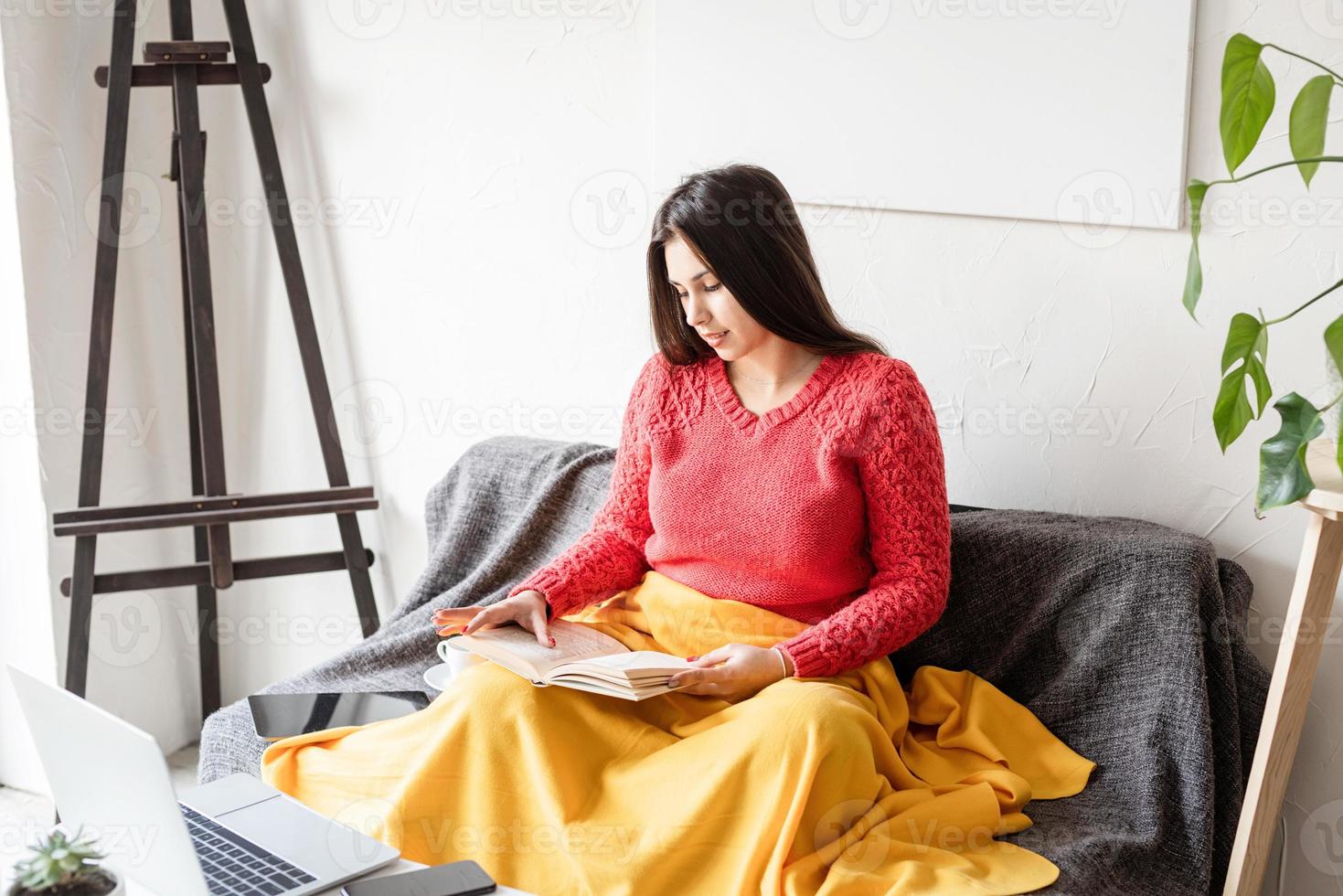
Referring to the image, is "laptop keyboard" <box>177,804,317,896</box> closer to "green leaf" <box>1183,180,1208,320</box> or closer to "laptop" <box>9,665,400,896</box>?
"laptop" <box>9,665,400,896</box>

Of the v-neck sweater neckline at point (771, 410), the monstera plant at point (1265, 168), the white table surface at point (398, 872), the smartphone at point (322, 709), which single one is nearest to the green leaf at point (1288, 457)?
the monstera plant at point (1265, 168)

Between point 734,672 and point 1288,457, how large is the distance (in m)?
0.67

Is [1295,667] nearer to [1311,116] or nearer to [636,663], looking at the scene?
[1311,116]

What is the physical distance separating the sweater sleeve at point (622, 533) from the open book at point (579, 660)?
0.29 ft

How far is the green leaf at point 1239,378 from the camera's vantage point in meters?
1.25

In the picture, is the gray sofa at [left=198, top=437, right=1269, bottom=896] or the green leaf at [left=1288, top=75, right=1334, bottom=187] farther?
the gray sofa at [left=198, top=437, right=1269, bottom=896]

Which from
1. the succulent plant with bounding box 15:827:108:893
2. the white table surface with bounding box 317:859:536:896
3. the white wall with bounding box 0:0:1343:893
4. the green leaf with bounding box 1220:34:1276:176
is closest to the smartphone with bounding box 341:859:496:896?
the white table surface with bounding box 317:859:536:896

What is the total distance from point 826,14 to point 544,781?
48.0 inches

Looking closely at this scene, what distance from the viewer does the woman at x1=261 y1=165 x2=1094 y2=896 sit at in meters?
1.40

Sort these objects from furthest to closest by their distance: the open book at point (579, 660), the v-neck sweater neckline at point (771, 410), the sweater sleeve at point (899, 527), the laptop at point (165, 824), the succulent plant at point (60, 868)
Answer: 1. the v-neck sweater neckline at point (771, 410)
2. the sweater sleeve at point (899, 527)
3. the open book at point (579, 660)
4. the laptop at point (165, 824)
5. the succulent plant at point (60, 868)

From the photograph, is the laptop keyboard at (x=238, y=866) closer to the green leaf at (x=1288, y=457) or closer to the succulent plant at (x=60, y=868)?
the succulent plant at (x=60, y=868)

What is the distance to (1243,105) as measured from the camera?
1.24 meters

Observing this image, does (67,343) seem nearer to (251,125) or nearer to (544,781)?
(251,125)

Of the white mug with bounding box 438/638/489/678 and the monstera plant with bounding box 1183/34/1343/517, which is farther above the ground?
the monstera plant with bounding box 1183/34/1343/517
